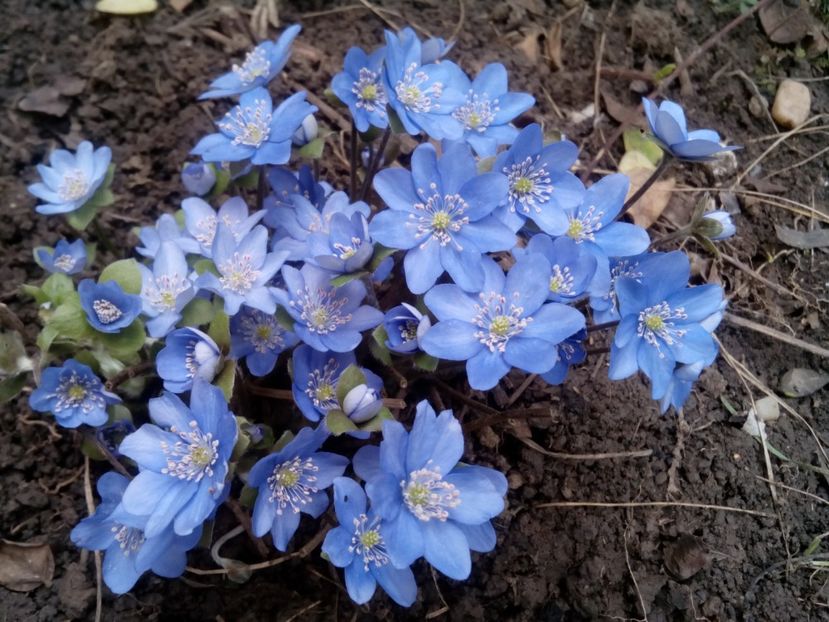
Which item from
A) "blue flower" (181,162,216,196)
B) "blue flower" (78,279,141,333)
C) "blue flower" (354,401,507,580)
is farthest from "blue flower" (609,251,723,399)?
"blue flower" (181,162,216,196)

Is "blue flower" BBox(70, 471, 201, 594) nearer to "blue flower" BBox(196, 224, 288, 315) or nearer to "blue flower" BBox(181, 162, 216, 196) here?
"blue flower" BBox(196, 224, 288, 315)

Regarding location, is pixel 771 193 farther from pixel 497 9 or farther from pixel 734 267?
pixel 497 9

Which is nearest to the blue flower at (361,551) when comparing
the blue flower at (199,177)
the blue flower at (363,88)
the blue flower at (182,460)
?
the blue flower at (182,460)

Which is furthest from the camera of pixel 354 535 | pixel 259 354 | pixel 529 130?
pixel 259 354

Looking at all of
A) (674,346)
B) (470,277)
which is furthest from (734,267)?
(470,277)

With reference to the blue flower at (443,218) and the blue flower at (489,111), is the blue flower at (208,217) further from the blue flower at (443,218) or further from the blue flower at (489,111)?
the blue flower at (489,111)
